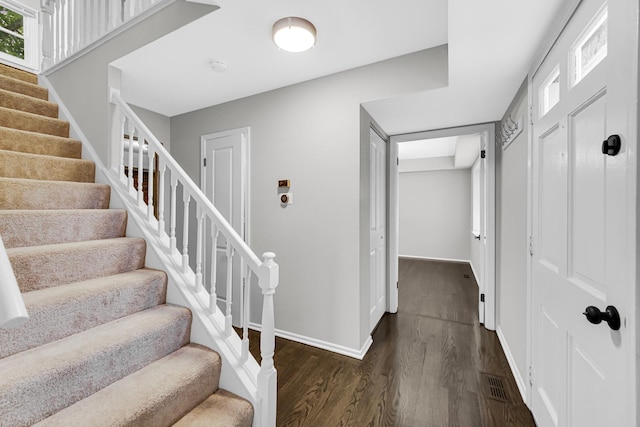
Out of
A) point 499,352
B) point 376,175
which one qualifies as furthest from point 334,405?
point 376,175

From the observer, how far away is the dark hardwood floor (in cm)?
162

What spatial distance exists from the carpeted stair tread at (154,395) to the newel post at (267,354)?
28 cm

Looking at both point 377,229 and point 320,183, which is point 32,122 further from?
point 377,229

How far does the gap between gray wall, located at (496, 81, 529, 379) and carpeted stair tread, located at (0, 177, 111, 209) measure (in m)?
3.11

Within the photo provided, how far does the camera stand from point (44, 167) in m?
1.93

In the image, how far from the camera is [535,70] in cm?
157

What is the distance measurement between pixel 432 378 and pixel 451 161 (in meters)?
5.13

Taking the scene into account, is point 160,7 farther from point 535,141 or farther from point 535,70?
point 535,141

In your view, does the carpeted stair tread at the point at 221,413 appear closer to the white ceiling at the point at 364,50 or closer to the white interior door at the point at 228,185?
the white interior door at the point at 228,185

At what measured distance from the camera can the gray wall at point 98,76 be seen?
182 centimetres

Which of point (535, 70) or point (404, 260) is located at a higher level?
point (535, 70)

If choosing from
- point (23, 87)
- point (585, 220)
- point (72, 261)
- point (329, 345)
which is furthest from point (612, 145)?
point (23, 87)

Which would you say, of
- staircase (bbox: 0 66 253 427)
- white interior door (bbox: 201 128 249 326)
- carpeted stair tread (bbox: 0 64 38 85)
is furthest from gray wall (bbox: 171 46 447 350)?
carpeted stair tread (bbox: 0 64 38 85)

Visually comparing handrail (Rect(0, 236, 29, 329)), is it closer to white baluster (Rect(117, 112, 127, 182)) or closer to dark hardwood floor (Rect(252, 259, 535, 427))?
dark hardwood floor (Rect(252, 259, 535, 427))
